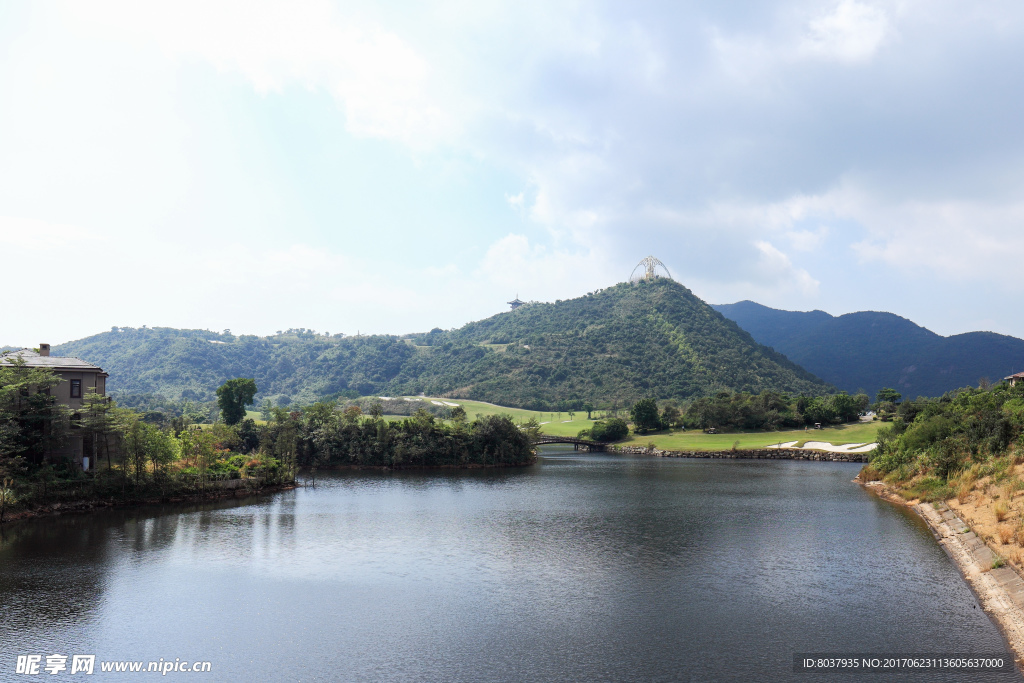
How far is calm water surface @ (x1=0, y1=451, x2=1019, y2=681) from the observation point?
16078 millimetres

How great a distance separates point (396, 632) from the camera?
58.4 ft

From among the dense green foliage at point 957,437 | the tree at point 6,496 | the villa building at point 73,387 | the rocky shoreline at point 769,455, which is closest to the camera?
the tree at point 6,496

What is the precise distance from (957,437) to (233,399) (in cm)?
7587

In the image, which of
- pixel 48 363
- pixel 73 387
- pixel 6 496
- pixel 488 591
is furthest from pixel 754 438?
pixel 6 496

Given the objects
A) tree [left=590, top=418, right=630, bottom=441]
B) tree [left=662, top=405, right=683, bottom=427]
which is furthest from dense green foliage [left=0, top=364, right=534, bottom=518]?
tree [left=662, top=405, right=683, bottom=427]

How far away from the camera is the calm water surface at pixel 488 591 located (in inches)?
633

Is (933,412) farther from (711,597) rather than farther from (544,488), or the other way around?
(711,597)

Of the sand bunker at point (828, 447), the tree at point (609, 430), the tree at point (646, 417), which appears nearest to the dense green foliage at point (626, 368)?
the tree at point (646, 417)

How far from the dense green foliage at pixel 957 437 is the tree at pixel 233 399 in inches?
2779

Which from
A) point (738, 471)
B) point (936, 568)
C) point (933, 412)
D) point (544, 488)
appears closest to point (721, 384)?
point (738, 471)

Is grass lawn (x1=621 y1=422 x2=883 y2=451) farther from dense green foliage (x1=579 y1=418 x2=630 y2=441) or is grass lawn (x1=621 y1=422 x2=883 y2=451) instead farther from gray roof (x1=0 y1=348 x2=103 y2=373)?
gray roof (x1=0 y1=348 x2=103 y2=373)

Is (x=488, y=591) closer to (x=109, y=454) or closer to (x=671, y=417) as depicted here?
(x=109, y=454)

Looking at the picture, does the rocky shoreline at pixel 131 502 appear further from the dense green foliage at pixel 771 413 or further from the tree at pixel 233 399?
the dense green foliage at pixel 771 413

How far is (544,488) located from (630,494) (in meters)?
8.00
